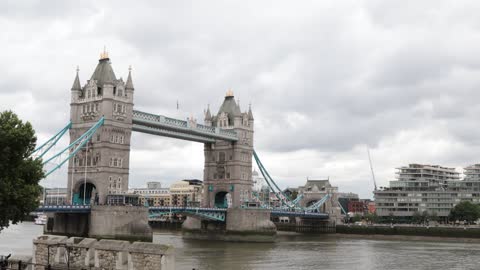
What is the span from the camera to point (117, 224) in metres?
64.0

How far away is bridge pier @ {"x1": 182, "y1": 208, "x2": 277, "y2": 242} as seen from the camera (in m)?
85.1

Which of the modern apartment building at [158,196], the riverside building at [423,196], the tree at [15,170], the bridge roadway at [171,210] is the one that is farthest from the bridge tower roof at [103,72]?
the modern apartment building at [158,196]

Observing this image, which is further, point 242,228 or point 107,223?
point 242,228

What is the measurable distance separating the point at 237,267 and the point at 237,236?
127ft

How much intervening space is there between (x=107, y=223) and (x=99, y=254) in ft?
138

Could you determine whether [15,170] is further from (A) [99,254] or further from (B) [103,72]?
(B) [103,72]

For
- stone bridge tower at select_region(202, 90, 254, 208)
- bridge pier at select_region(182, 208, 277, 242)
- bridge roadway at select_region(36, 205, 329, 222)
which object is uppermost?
stone bridge tower at select_region(202, 90, 254, 208)

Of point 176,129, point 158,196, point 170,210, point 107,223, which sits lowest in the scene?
point 107,223

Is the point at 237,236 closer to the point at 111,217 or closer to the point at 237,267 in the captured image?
the point at 111,217

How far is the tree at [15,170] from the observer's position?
30797 mm

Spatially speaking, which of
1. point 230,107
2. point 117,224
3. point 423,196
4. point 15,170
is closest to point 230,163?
point 230,107

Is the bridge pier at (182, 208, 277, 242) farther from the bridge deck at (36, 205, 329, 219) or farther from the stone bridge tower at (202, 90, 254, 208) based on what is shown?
the stone bridge tower at (202, 90, 254, 208)

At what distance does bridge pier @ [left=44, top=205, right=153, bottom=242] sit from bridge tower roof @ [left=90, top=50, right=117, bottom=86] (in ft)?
53.5

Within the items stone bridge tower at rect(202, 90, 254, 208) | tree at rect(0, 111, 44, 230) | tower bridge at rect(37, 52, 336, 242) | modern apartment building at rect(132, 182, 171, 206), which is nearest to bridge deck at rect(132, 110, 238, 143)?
tower bridge at rect(37, 52, 336, 242)
